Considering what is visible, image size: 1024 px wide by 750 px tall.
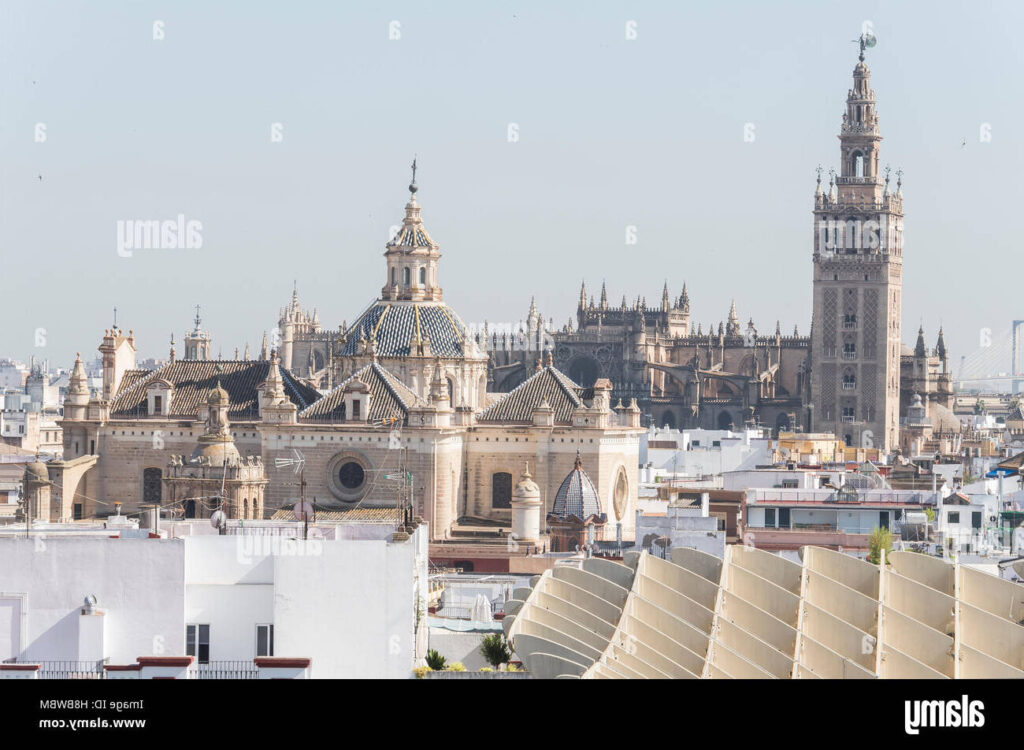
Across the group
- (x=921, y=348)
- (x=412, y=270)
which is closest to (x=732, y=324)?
(x=921, y=348)

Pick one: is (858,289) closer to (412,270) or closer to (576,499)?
(412,270)

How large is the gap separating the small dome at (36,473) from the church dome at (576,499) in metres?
13.8

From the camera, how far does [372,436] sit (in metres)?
57.2

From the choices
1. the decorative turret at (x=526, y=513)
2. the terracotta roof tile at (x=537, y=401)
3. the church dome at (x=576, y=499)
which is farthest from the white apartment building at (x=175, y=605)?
the terracotta roof tile at (x=537, y=401)

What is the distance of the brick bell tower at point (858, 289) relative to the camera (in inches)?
4862

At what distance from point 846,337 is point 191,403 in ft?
229

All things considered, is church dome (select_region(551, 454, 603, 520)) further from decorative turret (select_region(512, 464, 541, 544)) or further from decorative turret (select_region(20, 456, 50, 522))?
decorative turret (select_region(20, 456, 50, 522))

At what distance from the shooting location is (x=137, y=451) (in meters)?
60.2

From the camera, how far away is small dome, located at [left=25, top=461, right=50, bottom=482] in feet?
189

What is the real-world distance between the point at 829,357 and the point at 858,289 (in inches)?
171

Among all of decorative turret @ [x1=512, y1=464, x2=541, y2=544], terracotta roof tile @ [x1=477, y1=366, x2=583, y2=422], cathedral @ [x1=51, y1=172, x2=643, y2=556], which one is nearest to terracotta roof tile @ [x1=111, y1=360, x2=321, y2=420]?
cathedral @ [x1=51, y1=172, x2=643, y2=556]
